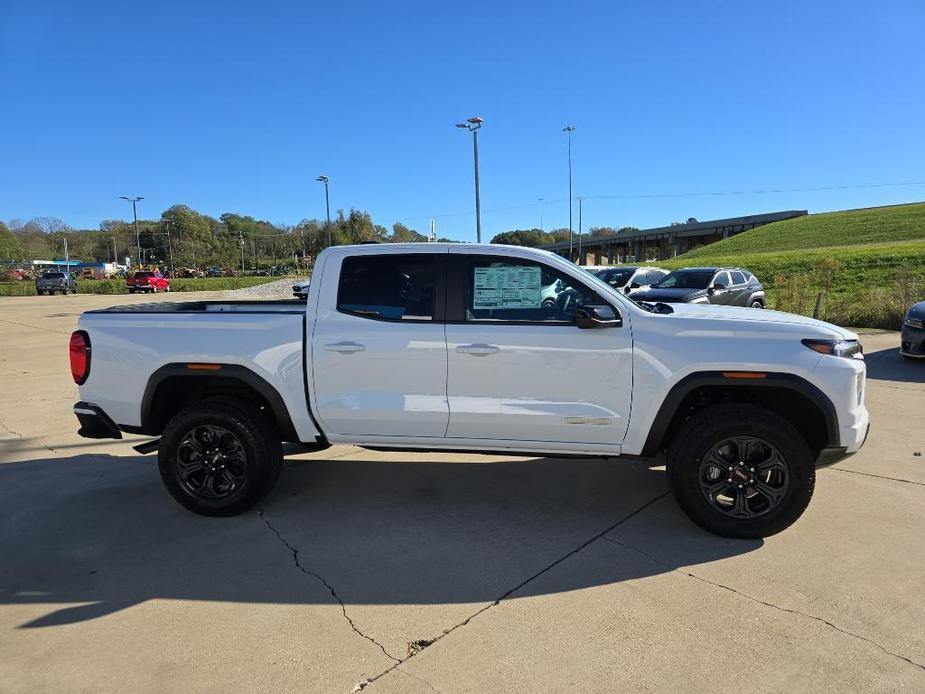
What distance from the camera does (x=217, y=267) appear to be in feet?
376

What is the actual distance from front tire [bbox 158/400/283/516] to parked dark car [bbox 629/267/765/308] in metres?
11.2

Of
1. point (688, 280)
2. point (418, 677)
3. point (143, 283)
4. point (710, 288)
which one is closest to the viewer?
point (418, 677)

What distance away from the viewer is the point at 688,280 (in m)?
15.4

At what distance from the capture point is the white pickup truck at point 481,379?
3.57 m

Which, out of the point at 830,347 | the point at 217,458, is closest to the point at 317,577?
the point at 217,458

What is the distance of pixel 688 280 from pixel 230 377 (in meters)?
13.8

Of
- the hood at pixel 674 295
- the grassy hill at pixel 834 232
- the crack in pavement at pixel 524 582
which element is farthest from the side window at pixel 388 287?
the grassy hill at pixel 834 232

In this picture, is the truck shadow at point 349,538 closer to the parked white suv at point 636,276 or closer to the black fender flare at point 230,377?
the black fender flare at point 230,377

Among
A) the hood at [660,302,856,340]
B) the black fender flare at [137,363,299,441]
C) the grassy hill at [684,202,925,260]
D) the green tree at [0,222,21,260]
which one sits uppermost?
the green tree at [0,222,21,260]

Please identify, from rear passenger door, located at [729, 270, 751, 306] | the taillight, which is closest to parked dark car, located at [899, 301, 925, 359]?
rear passenger door, located at [729, 270, 751, 306]

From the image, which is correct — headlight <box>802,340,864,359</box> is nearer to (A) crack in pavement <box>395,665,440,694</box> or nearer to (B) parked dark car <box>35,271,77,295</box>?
(A) crack in pavement <box>395,665,440,694</box>

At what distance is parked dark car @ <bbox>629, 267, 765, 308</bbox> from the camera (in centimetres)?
1381

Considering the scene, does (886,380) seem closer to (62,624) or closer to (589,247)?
(62,624)

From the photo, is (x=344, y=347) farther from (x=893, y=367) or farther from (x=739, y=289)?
(x=739, y=289)
